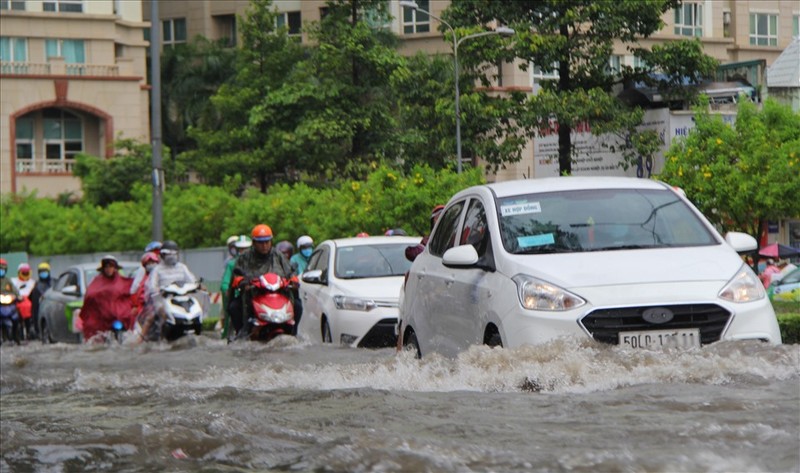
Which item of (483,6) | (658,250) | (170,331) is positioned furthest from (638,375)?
(483,6)

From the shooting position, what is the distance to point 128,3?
222 ft

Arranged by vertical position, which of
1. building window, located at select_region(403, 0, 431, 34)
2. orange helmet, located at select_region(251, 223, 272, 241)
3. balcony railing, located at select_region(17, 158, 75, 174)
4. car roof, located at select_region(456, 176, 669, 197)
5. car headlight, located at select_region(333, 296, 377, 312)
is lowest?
car headlight, located at select_region(333, 296, 377, 312)

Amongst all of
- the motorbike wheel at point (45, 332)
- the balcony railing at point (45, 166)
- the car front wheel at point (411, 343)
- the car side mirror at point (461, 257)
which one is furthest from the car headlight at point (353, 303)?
the balcony railing at point (45, 166)

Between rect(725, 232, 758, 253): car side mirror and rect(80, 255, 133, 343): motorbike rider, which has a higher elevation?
rect(725, 232, 758, 253): car side mirror

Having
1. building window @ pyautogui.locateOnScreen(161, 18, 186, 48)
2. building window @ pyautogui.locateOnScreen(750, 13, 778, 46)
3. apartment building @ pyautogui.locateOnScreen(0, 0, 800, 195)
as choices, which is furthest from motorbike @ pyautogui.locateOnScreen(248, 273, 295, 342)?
building window @ pyautogui.locateOnScreen(161, 18, 186, 48)

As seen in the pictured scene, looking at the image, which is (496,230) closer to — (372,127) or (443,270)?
(443,270)

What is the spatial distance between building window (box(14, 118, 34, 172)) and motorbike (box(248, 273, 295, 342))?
51217mm

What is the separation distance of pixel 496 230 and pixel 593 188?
803mm

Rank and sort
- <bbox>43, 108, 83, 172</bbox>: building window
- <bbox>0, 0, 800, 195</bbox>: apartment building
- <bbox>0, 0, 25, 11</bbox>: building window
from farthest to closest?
<bbox>43, 108, 83, 172</bbox>: building window < <bbox>0, 0, 800, 195</bbox>: apartment building < <bbox>0, 0, 25, 11</bbox>: building window

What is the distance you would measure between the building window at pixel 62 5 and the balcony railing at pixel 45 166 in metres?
6.64

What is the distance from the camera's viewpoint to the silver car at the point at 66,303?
24.8 meters

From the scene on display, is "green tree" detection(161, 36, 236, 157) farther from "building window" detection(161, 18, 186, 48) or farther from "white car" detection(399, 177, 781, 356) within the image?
"white car" detection(399, 177, 781, 356)

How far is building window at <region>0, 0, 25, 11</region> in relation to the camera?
2514 inches

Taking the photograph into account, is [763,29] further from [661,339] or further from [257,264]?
[661,339]
